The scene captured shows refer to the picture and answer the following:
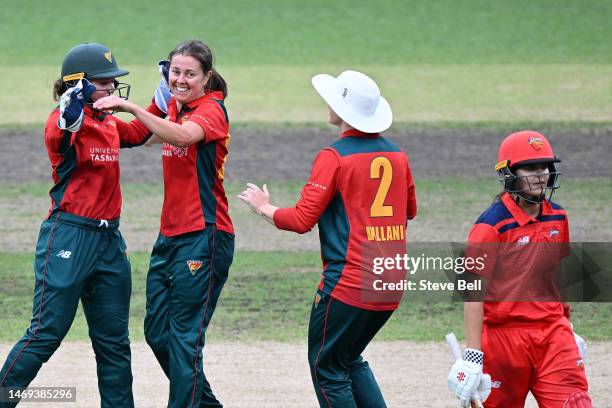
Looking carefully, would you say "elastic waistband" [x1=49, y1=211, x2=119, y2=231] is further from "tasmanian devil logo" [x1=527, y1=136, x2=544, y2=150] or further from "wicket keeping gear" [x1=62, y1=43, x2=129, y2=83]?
"tasmanian devil logo" [x1=527, y1=136, x2=544, y2=150]

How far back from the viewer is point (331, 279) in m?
6.16

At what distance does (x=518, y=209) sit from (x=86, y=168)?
2.44 metres

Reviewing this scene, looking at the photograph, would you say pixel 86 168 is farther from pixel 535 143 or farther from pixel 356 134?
pixel 535 143

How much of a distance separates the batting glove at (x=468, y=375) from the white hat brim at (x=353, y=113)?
130 centimetres

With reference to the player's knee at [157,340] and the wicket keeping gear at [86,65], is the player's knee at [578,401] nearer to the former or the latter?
the player's knee at [157,340]

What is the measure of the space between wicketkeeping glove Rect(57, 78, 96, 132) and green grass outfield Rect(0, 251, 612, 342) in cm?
310

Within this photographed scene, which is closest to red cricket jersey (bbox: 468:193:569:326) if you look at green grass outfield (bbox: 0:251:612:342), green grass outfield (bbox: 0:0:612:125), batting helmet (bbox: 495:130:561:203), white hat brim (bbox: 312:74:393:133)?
batting helmet (bbox: 495:130:561:203)

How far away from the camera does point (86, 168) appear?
6586 millimetres

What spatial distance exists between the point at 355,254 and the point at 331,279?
19cm

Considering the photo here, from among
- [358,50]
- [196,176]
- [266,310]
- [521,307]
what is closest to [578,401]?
[521,307]

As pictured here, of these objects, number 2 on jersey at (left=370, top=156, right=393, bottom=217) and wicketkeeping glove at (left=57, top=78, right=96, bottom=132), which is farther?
wicketkeeping glove at (left=57, top=78, right=96, bottom=132)

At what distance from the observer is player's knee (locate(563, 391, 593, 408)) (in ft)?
18.7

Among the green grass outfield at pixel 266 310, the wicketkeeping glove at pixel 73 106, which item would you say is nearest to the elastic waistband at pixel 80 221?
the wicketkeeping glove at pixel 73 106

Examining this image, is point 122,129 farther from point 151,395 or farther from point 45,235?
point 151,395
